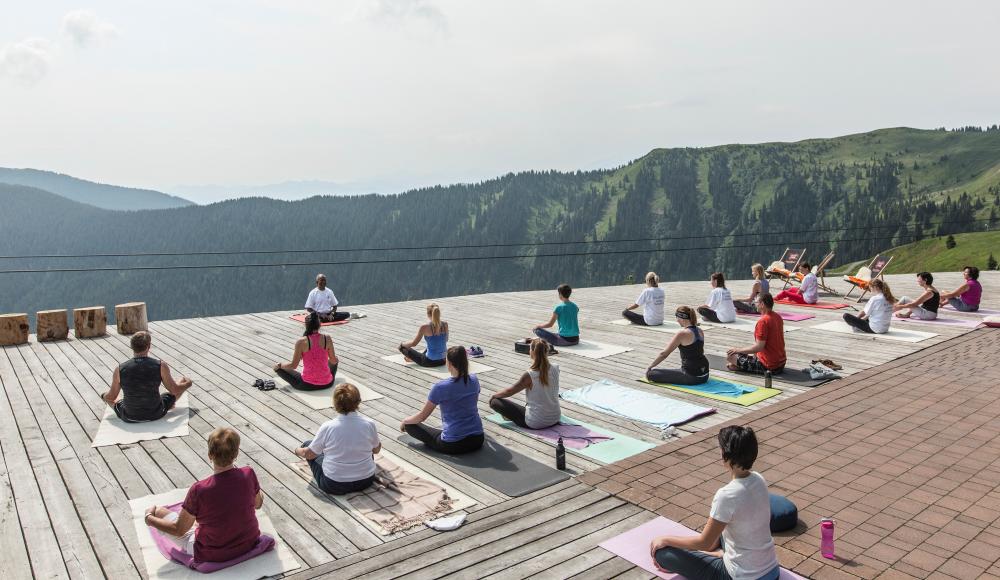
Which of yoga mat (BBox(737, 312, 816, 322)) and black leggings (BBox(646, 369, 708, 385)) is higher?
yoga mat (BBox(737, 312, 816, 322))

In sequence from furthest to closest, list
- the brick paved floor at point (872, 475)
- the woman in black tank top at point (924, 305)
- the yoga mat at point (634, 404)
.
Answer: the woman in black tank top at point (924, 305), the yoga mat at point (634, 404), the brick paved floor at point (872, 475)

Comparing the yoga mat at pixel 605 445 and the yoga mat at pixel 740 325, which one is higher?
the yoga mat at pixel 740 325

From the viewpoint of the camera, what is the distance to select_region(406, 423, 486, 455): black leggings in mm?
7027

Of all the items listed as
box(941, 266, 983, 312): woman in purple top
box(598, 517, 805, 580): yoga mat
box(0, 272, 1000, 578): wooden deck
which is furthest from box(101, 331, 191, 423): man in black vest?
box(941, 266, 983, 312): woman in purple top

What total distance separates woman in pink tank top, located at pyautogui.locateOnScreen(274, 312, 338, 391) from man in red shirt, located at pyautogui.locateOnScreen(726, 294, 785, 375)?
6264 millimetres

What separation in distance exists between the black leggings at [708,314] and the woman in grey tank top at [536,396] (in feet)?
26.6

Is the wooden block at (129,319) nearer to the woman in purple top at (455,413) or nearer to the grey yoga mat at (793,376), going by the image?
the woman in purple top at (455,413)

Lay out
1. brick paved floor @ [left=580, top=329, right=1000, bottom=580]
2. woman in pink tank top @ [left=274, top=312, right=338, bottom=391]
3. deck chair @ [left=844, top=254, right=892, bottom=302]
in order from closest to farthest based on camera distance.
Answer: brick paved floor @ [left=580, top=329, right=1000, bottom=580], woman in pink tank top @ [left=274, top=312, right=338, bottom=391], deck chair @ [left=844, top=254, right=892, bottom=302]

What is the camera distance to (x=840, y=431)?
7.76 meters

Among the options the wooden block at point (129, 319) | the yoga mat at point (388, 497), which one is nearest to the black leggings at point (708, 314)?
the yoga mat at point (388, 497)

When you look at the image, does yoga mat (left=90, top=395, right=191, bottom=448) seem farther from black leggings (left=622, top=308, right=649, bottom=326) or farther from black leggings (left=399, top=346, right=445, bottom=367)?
black leggings (left=622, top=308, right=649, bottom=326)

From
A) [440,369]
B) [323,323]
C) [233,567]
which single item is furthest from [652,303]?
[233,567]

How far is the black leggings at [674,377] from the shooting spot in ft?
31.8

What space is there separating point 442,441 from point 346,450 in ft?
4.34
